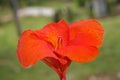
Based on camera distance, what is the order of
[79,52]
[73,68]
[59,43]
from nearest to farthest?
[79,52] → [59,43] → [73,68]

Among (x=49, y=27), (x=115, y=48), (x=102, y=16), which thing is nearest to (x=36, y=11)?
(x=102, y=16)

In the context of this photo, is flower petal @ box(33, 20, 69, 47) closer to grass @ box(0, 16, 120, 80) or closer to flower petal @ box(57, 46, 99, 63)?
flower petal @ box(57, 46, 99, 63)

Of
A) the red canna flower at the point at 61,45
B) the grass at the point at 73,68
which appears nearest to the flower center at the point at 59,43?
the red canna flower at the point at 61,45

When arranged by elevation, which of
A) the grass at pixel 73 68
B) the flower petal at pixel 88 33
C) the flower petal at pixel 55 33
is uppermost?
the flower petal at pixel 88 33

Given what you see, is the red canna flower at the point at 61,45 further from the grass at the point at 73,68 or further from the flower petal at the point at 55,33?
the grass at the point at 73,68

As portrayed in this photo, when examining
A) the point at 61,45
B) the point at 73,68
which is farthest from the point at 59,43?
the point at 73,68

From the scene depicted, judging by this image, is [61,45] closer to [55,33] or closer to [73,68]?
[55,33]

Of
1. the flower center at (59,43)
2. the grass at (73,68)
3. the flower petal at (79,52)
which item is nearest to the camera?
the flower petal at (79,52)
